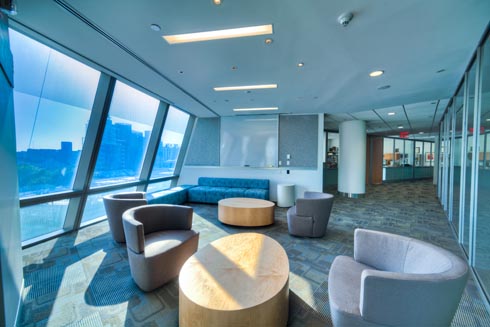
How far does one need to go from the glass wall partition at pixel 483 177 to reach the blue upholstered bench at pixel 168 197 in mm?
5463

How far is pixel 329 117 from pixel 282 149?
7.15ft

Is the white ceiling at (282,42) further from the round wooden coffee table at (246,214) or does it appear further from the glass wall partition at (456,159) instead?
the round wooden coffee table at (246,214)

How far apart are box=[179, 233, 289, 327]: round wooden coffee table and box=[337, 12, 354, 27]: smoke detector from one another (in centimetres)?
255

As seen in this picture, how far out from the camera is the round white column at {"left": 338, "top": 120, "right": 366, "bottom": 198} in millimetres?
6816

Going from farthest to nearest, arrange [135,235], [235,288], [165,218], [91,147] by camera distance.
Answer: [91,147]
[165,218]
[135,235]
[235,288]

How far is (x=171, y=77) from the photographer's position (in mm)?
3494

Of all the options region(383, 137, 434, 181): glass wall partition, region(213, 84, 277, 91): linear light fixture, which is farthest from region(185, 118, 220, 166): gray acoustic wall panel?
region(383, 137, 434, 181): glass wall partition

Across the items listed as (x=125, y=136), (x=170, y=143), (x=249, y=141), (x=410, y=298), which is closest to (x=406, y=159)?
(x=249, y=141)

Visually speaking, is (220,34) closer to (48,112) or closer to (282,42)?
(282,42)

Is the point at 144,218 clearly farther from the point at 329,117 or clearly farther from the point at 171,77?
the point at 329,117

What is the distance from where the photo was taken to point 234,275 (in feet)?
5.49

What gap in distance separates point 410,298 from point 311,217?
229cm

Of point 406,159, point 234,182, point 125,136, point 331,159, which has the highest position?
point 406,159

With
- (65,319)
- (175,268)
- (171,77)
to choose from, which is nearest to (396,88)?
(171,77)
